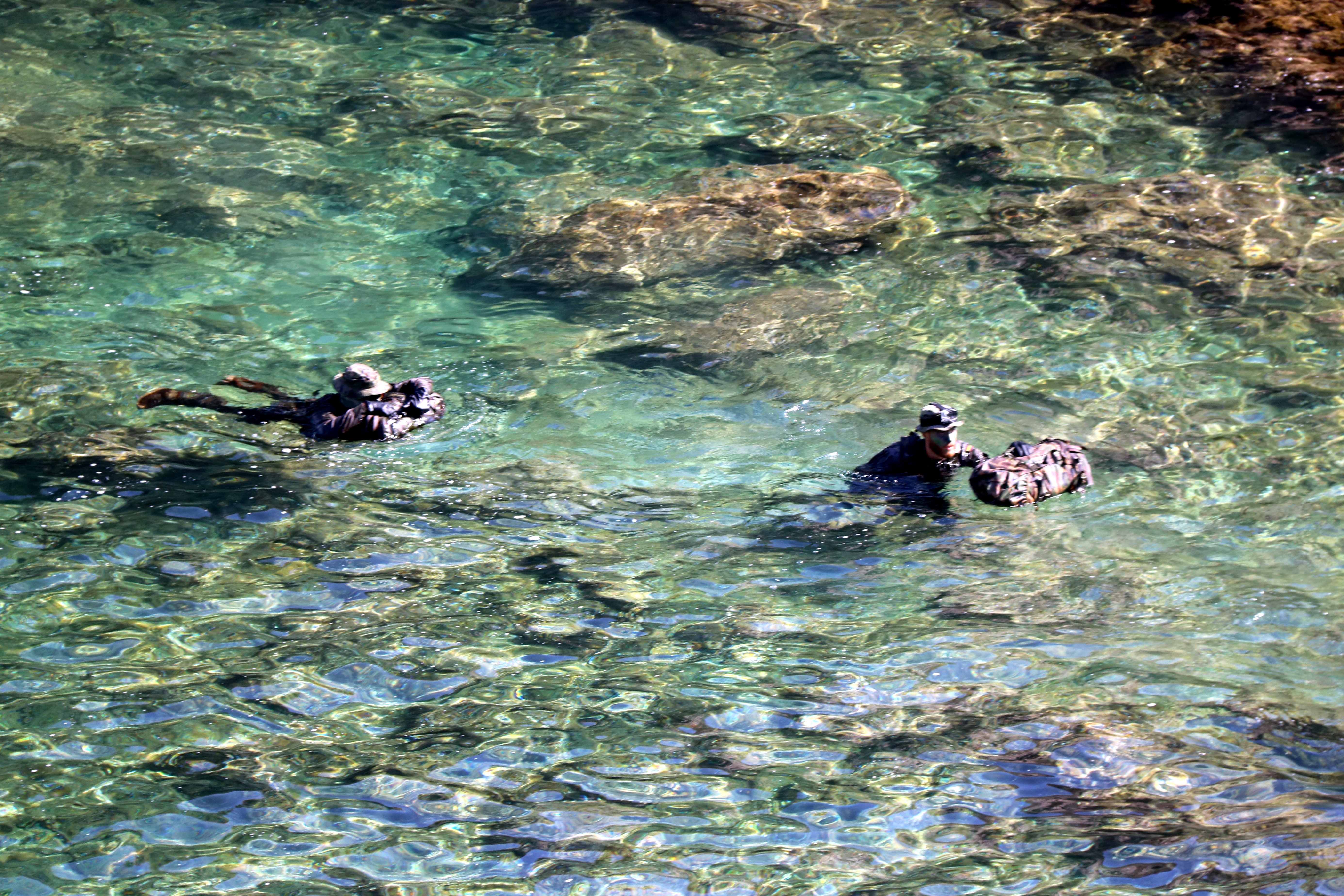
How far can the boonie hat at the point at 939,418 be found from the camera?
21.3 ft

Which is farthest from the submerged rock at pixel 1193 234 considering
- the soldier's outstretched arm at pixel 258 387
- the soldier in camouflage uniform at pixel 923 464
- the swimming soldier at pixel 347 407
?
the soldier's outstretched arm at pixel 258 387

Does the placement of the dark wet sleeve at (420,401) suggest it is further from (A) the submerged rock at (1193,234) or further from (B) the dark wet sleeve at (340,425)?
(A) the submerged rock at (1193,234)

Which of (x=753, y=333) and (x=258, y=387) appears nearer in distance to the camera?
(x=258, y=387)

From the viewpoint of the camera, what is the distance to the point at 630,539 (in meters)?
6.71

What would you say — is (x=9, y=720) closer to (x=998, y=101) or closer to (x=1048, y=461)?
(x=1048, y=461)

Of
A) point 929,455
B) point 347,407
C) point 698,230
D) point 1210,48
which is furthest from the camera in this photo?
point 1210,48

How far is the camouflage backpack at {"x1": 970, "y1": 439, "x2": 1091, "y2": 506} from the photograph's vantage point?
6.46 metres

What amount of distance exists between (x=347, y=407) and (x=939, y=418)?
364 centimetres

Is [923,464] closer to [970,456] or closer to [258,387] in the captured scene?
[970,456]

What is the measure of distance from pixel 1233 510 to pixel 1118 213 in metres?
3.88

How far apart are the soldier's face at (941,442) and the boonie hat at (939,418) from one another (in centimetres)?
2

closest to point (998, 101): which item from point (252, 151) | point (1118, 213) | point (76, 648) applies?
point (1118, 213)

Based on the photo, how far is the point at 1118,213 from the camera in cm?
991

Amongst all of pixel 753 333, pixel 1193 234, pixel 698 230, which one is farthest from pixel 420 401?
pixel 1193 234
